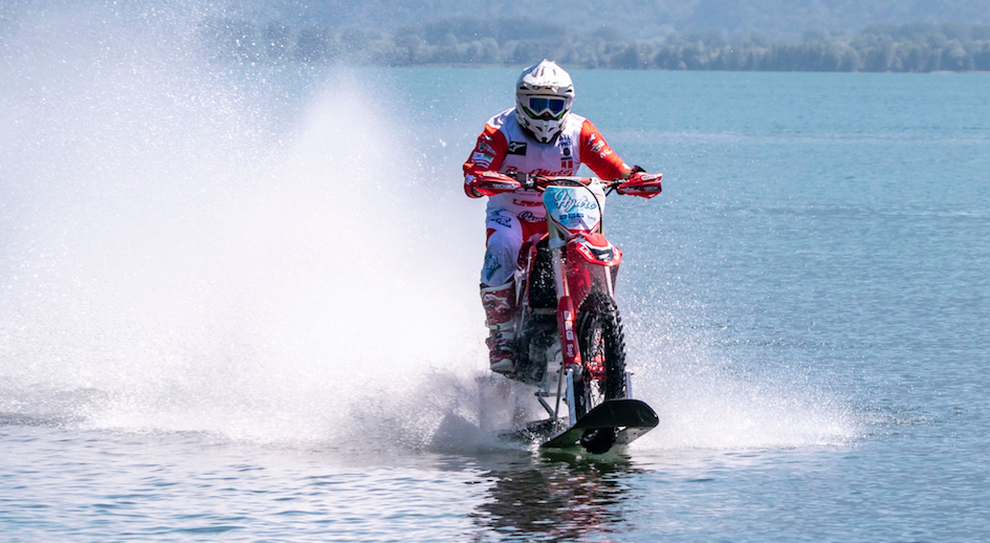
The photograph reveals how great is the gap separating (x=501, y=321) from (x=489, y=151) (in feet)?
3.81

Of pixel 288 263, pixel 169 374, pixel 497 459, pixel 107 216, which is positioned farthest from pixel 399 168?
pixel 497 459

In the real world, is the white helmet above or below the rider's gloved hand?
above

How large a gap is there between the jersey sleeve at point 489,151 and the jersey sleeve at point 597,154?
56cm

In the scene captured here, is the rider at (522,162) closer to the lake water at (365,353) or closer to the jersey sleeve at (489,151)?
the jersey sleeve at (489,151)

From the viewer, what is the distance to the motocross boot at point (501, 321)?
378 inches

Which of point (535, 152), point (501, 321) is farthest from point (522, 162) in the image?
point (501, 321)

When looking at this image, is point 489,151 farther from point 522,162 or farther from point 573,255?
point 573,255

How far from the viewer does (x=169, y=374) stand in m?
11.1

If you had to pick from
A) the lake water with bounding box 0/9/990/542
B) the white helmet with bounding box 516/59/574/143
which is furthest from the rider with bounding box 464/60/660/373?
the lake water with bounding box 0/9/990/542

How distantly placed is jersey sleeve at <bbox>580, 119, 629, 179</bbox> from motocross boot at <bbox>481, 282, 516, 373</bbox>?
108 cm

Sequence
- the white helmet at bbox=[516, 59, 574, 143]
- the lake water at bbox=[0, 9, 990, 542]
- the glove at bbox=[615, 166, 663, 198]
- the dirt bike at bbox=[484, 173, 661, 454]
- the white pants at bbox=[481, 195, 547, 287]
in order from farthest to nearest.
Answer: the white pants at bbox=[481, 195, 547, 287] < the white helmet at bbox=[516, 59, 574, 143] < the glove at bbox=[615, 166, 663, 198] < the dirt bike at bbox=[484, 173, 661, 454] < the lake water at bbox=[0, 9, 990, 542]

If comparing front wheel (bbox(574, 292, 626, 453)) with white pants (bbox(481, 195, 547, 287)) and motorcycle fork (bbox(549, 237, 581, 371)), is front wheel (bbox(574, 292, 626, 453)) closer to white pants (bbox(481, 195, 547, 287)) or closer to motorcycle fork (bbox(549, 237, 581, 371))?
motorcycle fork (bbox(549, 237, 581, 371))

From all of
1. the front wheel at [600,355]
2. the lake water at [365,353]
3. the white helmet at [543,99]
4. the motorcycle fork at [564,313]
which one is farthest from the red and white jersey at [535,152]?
the lake water at [365,353]

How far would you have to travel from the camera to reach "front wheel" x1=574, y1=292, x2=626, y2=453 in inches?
344
